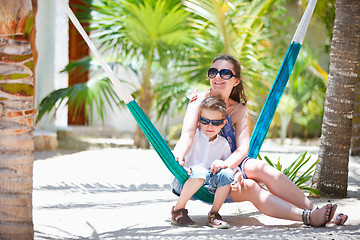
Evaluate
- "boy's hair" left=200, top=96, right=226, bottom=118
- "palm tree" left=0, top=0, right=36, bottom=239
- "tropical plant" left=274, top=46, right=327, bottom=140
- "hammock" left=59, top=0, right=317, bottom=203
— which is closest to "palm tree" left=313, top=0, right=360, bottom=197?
"hammock" left=59, top=0, right=317, bottom=203

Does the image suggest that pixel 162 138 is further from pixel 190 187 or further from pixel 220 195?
pixel 220 195

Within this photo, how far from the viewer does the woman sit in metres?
2.30

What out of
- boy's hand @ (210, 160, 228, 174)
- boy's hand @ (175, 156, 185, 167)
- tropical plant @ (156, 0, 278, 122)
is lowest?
boy's hand @ (210, 160, 228, 174)

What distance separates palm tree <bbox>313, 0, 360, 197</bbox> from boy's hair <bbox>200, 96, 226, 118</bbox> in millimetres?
1025

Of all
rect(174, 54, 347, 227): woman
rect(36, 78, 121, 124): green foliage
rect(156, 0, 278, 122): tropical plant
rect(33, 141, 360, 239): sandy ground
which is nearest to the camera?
rect(33, 141, 360, 239): sandy ground

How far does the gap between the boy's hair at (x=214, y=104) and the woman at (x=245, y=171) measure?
7cm

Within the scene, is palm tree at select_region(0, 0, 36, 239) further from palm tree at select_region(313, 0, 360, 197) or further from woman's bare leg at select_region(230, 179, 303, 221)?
palm tree at select_region(313, 0, 360, 197)

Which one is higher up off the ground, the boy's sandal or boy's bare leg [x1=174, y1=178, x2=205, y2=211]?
boy's bare leg [x1=174, y1=178, x2=205, y2=211]

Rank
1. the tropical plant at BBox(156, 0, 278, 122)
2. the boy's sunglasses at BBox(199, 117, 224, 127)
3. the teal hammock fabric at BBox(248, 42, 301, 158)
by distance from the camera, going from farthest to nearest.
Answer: the tropical plant at BBox(156, 0, 278, 122) → the teal hammock fabric at BBox(248, 42, 301, 158) → the boy's sunglasses at BBox(199, 117, 224, 127)

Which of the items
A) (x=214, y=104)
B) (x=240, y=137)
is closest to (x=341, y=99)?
(x=240, y=137)

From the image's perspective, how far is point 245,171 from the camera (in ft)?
8.04

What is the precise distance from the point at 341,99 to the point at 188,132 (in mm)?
1235

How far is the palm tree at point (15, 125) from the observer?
6.04 ft

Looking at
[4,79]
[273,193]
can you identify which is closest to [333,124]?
[273,193]
